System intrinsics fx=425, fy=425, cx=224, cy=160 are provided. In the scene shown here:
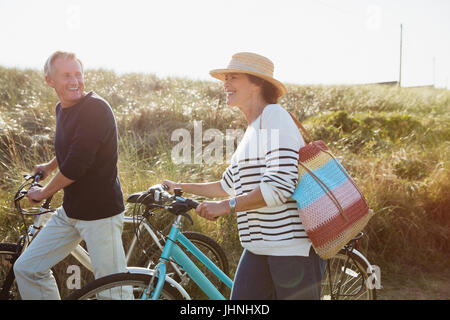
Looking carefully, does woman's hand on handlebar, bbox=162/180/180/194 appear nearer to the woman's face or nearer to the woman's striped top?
the woman's striped top

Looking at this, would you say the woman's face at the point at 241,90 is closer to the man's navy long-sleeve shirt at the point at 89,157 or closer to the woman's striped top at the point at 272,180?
the woman's striped top at the point at 272,180

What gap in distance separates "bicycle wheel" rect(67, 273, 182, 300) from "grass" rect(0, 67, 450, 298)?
2.25 meters

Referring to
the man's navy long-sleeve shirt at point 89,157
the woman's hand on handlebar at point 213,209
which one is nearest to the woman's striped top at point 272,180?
the woman's hand on handlebar at point 213,209

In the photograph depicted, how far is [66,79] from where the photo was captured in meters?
2.83

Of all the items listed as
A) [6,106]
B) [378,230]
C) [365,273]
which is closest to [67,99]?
[365,273]

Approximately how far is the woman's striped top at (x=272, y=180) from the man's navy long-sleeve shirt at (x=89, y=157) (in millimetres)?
966

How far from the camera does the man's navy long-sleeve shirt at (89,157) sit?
2.68 metres

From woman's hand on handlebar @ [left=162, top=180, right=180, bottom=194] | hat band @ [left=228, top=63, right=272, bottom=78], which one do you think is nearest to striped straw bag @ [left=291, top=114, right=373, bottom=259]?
hat band @ [left=228, top=63, right=272, bottom=78]

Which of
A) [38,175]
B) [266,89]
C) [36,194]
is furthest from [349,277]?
[38,175]

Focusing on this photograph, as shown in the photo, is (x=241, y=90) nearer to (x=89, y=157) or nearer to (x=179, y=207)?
(x=179, y=207)

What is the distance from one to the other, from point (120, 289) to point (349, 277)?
1.95 metres

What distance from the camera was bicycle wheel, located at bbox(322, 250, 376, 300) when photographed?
132 inches
